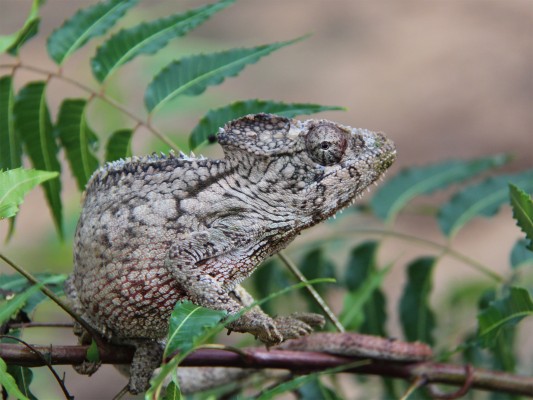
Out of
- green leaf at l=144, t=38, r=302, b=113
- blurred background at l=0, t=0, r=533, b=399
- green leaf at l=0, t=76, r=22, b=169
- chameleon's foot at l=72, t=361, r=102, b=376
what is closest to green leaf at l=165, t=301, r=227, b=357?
chameleon's foot at l=72, t=361, r=102, b=376

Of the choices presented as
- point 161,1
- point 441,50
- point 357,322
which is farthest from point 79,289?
point 161,1

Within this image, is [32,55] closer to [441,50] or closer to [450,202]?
[441,50]

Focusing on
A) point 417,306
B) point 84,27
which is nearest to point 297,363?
point 417,306

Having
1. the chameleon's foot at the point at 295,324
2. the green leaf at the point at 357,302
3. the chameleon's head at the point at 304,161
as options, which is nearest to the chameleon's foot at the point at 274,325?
the chameleon's foot at the point at 295,324

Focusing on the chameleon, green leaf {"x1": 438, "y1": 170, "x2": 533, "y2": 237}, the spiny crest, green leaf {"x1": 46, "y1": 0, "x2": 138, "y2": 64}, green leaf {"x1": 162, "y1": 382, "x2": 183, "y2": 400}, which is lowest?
green leaf {"x1": 438, "y1": 170, "x2": 533, "y2": 237}

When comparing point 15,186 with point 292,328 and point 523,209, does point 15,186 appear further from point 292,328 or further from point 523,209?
point 523,209

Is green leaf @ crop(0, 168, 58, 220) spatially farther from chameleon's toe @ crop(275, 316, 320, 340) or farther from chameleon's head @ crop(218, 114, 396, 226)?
chameleon's toe @ crop(275, 316, 320, 340)
